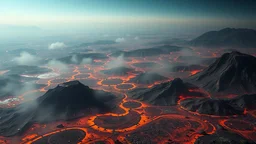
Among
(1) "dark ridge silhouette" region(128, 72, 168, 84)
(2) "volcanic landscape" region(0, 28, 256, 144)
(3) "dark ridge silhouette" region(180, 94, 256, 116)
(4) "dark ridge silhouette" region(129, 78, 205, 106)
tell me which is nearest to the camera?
(2) "volcanic landscape" region(0, 28, 256, 144)

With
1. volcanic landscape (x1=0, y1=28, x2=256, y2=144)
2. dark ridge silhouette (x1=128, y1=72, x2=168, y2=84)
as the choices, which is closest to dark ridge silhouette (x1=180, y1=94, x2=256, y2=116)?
volcanic landscape (x1=0, y1=28, x2=256, y2=144)

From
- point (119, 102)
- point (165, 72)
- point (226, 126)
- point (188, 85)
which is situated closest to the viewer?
point (226, 126)

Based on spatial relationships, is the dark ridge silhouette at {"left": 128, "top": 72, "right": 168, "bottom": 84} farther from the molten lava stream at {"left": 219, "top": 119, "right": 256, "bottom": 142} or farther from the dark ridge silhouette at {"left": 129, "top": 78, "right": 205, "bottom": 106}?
the molten lava stream at {"left": 219, "top": 119, "right": 256, "bottom": 142}

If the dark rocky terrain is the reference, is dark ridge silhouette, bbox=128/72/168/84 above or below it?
above

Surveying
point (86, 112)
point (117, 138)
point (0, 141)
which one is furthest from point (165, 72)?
point (0, 141)

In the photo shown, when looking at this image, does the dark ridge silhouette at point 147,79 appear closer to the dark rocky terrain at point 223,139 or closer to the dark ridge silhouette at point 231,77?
the dark ridge silhouette at point 231,77

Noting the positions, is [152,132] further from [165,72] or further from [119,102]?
[165,72]

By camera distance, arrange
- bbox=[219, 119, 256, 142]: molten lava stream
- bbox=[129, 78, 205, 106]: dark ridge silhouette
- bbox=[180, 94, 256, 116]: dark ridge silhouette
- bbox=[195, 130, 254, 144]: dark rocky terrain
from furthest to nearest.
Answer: bbox=[129, 78, 205, 106]: dark ridge silhouette
bbox=[180, 94, 256, 116]: dark ridge silhouette
bbox=[219, 119, 256, 142]: molten lava stream
bbox=[195, 130, 254, 144]: dark rocky terrain
